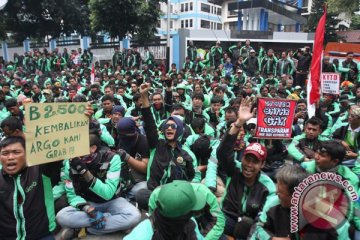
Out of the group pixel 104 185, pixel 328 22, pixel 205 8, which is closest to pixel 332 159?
pixel 104 185

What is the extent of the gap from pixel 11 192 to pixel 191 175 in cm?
193

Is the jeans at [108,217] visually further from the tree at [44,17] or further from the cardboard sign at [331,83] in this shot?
the tree at [44,17]

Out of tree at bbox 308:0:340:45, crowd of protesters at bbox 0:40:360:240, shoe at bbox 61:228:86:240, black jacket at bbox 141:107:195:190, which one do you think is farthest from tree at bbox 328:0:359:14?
shoe at bbox 61:228:86:240

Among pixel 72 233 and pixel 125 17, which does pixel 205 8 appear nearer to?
pixel 125 17

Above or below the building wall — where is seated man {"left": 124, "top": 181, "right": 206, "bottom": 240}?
below

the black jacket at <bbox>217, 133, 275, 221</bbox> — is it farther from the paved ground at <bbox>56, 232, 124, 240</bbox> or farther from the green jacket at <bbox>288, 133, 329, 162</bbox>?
the green jacket at <bbox>288, 133, 329, 162</bbox>

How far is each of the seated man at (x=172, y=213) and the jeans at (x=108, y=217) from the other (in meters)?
1.77

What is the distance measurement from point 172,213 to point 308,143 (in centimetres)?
349

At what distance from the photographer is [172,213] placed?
1.84m

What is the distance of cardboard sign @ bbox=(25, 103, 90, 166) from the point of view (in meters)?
2.59

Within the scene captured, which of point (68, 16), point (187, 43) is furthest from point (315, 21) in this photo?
point (68, 16)

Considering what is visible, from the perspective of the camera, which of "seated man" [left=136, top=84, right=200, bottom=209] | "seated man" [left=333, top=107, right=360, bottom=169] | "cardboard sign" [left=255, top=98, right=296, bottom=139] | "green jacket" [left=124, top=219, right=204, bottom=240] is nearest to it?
"green jacket" [left=124, top=219, right=204, bottom=240]

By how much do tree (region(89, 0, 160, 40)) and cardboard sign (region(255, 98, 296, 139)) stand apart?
17.3m

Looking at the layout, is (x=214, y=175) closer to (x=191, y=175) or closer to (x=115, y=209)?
(x=191, y=175)
